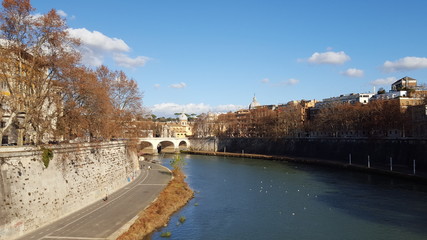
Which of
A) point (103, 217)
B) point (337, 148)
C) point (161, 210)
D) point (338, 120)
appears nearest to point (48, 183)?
point (103, 217)

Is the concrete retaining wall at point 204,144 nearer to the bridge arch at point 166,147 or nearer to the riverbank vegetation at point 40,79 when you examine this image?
the bridge arch at point 166,147

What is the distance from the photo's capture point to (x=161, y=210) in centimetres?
2494

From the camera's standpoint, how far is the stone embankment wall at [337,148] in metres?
45.4

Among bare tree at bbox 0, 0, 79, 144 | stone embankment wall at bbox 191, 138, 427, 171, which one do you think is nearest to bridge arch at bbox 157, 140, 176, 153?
stone embankment wall at bbox 191, 138, 427, 171

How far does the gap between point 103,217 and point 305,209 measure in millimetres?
14558

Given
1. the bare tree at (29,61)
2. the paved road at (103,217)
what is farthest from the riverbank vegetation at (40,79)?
the paved road at (103,217)

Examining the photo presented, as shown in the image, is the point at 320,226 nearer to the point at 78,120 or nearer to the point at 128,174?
the point at 78,120

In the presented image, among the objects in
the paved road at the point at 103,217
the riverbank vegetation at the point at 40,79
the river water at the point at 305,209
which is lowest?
the river water at the point at 305,209

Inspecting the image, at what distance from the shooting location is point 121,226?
66.6 ft

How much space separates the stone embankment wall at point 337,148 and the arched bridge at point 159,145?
507 cm

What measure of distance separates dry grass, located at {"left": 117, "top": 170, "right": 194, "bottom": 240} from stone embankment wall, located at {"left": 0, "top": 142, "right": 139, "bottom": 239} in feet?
15.1

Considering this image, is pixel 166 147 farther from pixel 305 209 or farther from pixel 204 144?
pixel 305 209

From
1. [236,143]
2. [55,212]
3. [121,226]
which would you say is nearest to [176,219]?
[121,226]

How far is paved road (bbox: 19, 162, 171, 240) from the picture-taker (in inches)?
732
